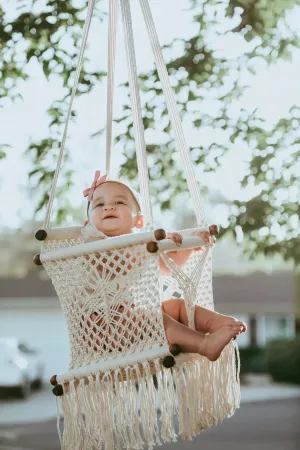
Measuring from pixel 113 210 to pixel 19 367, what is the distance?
2122mm

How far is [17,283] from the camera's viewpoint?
147 inches

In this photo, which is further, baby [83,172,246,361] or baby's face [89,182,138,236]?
baby's face [89,182,138,236]

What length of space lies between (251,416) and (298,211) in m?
1.42

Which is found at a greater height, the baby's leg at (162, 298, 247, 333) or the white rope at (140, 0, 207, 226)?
the white rope at (140, 0, 207, 226)

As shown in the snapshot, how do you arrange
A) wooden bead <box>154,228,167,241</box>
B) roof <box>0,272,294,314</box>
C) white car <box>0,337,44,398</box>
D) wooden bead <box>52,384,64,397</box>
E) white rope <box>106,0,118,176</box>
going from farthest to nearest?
roof <box>0,272,294,314</box>
white car <box>0,337,44,398</box>
white rope <box>106,0,118,176</box>
wooden bead <box>52,384,64,397</box>
wooden bead <box>154,228,167,241</box>

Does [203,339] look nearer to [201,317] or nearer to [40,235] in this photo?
[201,317]

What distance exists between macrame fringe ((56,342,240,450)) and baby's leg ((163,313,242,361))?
0.05 meters

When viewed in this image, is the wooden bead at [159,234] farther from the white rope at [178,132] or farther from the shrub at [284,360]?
the shrub at [284,360]

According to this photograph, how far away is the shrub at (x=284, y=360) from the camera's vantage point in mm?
3520

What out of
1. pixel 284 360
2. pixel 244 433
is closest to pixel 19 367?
pixel 244 433

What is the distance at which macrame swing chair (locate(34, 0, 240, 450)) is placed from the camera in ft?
5.05

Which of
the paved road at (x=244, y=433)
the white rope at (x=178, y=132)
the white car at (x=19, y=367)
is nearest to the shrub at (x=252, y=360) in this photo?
the paved road at (x=244, y=433)

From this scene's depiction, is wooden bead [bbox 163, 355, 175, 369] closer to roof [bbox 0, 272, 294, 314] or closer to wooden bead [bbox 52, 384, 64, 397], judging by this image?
wooden bead [bbox 52, 384, 64, 397]

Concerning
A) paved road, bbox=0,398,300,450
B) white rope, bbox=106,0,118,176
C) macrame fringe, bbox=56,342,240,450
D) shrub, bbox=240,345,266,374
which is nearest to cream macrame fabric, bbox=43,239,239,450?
macrame fringe, bbox=56,342,240,450
